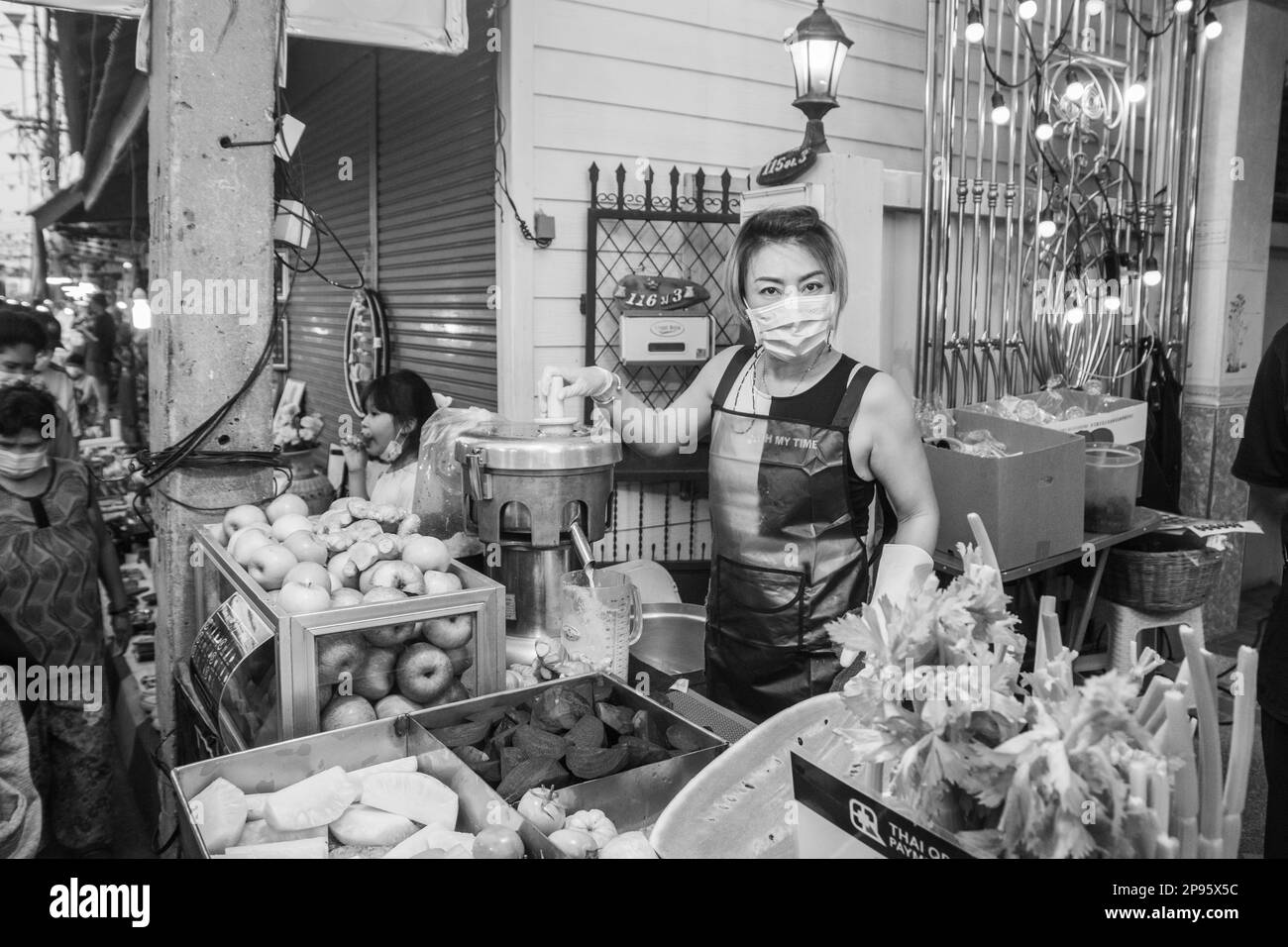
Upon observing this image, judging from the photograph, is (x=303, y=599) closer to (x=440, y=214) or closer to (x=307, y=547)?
(x=307, y=547)

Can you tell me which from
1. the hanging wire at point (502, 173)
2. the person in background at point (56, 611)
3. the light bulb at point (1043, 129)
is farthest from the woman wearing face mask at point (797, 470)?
the light bulb at point (1043, 129)

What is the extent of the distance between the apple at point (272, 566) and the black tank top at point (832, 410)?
1169mm

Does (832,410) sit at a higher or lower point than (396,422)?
higher

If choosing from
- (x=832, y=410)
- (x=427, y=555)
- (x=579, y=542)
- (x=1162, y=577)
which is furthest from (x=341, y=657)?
(x=1162, y=577)

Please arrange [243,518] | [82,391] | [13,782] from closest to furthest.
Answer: [243,518]
[13,782]
[82,391]

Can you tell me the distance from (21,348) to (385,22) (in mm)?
2023

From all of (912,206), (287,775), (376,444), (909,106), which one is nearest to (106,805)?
(376,444)

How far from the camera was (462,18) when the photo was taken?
3561mm

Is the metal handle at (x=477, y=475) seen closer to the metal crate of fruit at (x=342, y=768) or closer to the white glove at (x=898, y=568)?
the metal crate of fruit at (x=342, y=768)

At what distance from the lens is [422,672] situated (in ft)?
6.26

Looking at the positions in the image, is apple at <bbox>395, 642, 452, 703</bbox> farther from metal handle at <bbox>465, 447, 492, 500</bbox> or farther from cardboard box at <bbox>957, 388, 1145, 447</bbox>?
cardboard box at <bbox>957, 388, 1145, 447</bbox>

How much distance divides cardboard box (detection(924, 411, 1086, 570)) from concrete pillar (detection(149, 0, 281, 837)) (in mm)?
2442

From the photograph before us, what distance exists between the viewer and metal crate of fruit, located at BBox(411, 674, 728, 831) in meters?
1.63

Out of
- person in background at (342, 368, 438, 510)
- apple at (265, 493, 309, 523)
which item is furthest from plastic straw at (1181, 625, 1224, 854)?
person in background at (342, 368, 438, 510)
